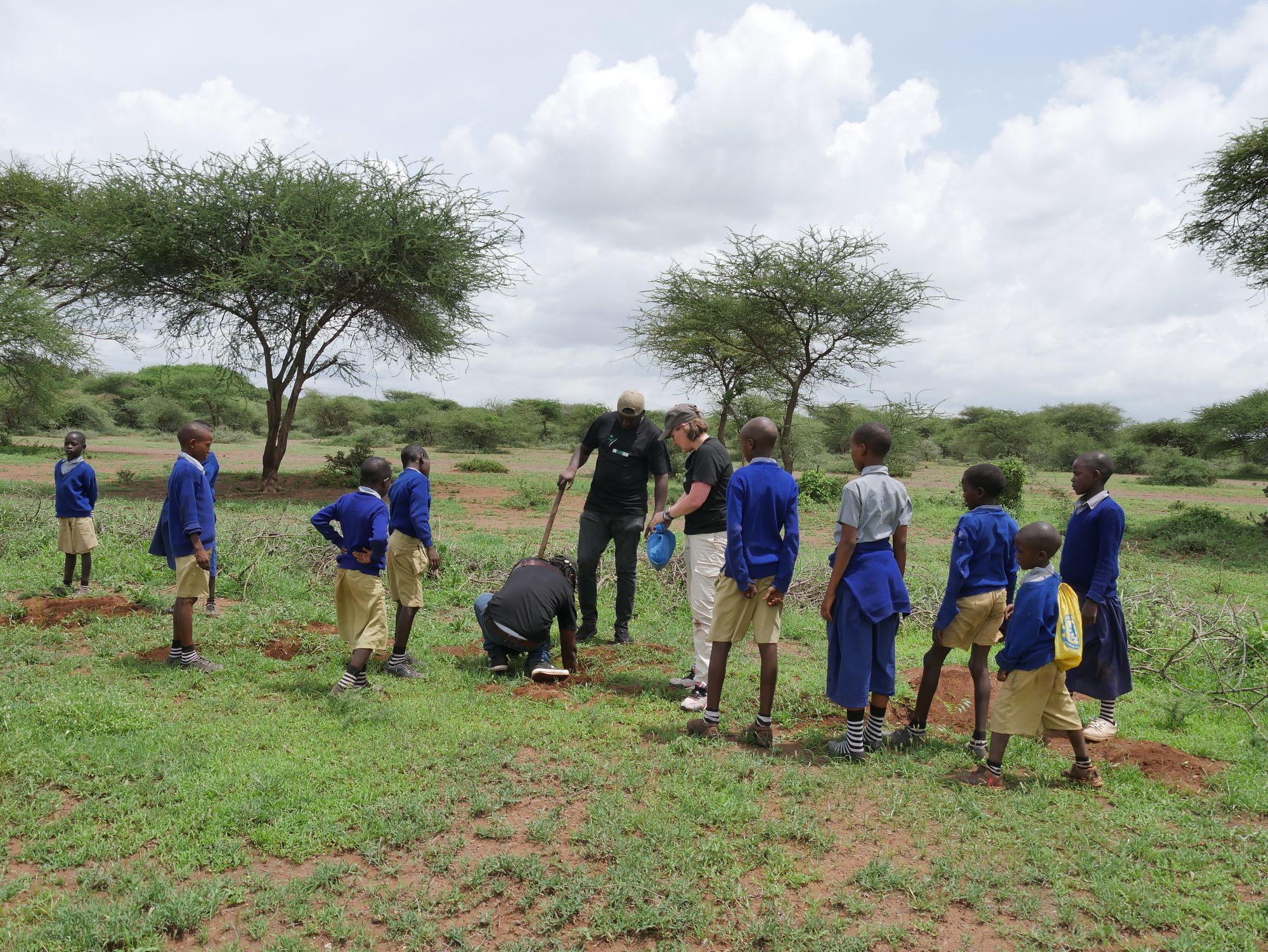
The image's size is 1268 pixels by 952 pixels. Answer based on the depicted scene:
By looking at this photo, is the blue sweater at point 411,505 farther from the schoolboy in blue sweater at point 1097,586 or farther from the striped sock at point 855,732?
the schoolboy in blue sweater at point 1097,586

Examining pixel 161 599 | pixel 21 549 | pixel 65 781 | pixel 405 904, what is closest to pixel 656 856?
pixel 405 904

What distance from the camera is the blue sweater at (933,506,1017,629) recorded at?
13.7ft

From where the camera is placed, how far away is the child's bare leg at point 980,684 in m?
4.28

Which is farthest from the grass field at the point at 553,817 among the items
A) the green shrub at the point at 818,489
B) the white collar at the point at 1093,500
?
the green shrub at the point at 818,489

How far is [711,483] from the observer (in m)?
5.03

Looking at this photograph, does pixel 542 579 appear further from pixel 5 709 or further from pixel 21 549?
pixel 21 549

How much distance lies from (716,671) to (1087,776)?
6.46 feet

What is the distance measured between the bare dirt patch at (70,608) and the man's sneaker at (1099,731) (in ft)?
23.8

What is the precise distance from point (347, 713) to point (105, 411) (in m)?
49.0

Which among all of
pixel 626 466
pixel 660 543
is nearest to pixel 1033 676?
pixel 660 543

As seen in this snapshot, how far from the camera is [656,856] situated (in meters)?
3.12

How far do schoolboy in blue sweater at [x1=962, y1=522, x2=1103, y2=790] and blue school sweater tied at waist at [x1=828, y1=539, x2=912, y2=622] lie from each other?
56 centimetres

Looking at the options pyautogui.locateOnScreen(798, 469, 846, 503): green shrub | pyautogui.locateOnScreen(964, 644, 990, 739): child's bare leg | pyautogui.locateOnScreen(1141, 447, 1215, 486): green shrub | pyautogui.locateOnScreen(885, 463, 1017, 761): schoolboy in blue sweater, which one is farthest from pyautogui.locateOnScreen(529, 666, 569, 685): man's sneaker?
pyautogui.locateOnScreen(1141, 447, 1215, 486): green shrub

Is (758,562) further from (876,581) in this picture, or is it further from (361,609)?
(361,609)
